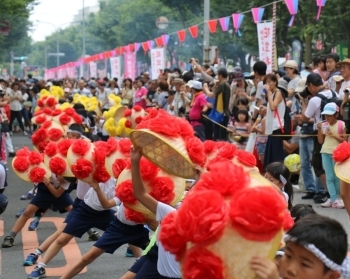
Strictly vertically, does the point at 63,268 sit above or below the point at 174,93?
below

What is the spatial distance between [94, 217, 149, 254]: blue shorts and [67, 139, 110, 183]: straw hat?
2.00ft

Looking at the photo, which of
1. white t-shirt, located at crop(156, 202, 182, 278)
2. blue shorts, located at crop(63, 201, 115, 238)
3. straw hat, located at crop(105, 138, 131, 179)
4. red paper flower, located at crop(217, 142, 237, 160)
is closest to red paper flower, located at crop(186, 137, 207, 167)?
white t-shirt, located at crop(156, 202, 182, 278)

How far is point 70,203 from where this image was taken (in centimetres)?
972

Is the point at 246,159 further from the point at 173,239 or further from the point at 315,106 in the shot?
the point at 315,106

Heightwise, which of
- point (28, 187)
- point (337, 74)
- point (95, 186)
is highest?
point (337, 74)

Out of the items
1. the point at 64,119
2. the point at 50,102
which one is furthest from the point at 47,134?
the point at 50,102

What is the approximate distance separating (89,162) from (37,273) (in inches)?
50.1

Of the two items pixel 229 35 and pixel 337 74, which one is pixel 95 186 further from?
pixel 229 35

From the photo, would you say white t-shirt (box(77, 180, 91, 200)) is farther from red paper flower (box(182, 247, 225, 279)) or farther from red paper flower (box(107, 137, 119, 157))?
red paper flower (box(182, 247, 225, 279))

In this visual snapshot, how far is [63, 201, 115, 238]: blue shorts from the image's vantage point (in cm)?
794

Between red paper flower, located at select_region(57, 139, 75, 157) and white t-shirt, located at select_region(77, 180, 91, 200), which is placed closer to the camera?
red paper flower, located at select_region(57, 139, 75, 157)

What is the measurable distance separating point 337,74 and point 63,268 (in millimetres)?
5995

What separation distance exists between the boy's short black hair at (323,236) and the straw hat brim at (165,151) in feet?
4.16

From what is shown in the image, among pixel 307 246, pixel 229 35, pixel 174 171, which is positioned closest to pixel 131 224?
pixel 174 171
